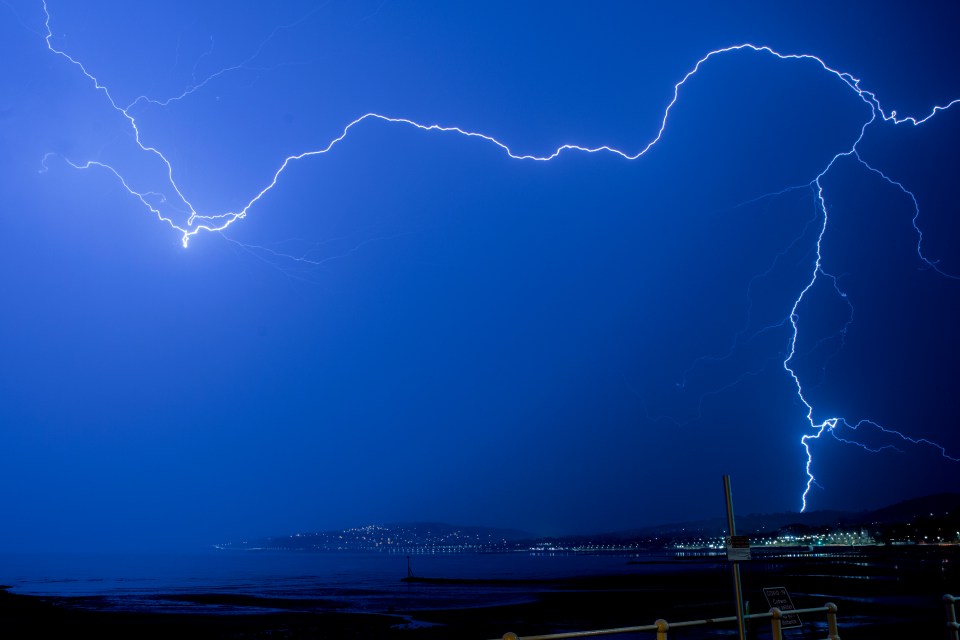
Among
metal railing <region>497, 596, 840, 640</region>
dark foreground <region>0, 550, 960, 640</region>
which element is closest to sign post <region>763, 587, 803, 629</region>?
metal railing <region>497, 596, 840, 640</region>

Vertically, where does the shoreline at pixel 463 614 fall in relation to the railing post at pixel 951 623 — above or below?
below

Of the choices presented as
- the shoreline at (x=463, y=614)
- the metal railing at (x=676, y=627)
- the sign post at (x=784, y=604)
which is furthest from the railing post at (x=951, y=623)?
the shoreline at (x=463, y=614)

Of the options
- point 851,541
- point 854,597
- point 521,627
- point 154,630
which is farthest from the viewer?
point 851,541

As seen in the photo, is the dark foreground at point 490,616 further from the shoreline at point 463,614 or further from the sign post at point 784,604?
the sign post at point 784,604

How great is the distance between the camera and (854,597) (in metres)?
26.4

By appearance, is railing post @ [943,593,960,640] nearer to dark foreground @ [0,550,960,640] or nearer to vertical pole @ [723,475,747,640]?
vertical pole @ [723,475,747,640]

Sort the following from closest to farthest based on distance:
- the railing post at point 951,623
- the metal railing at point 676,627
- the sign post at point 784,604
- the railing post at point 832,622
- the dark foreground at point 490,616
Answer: the metal railing at point 676,627
the sign post at point 784,604
the railing post at point 832,622
the railing post at point 951,623
the dark foreground at point 490,616

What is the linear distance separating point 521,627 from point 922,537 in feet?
425

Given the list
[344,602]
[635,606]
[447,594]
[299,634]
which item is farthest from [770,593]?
[447,594]

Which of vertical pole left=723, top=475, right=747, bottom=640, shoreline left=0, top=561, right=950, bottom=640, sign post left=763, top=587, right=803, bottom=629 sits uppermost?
vertical pole left=723, top=475, right=747, bottom=640

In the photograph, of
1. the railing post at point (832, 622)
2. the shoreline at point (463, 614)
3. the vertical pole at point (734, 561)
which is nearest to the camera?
the vertical pole at point (734, 561)

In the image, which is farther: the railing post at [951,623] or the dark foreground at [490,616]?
the dark foreground at [490,616]

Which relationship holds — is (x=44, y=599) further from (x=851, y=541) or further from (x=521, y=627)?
(x=851, y=541)

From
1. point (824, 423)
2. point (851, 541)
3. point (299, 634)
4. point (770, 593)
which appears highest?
point (824, 423)
